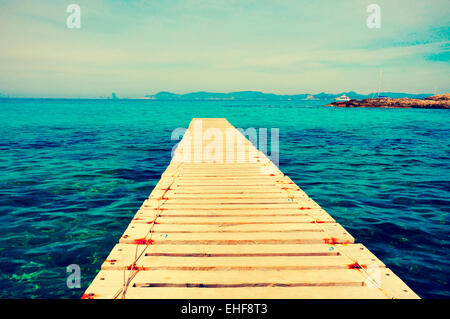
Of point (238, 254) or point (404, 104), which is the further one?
point (404, 104)

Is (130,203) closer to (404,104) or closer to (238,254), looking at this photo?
(238,254)

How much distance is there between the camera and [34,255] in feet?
15.9

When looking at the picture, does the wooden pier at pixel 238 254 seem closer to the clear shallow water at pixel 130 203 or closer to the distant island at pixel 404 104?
the clear shallow water at pixel 130 203

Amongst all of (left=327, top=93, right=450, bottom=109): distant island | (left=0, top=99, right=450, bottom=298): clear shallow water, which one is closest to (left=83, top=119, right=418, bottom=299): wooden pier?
(left=0, top=99, right=450, bottom=298): clear shallow water

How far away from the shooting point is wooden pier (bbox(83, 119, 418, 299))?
2754 millimetres

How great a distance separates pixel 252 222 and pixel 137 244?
170 centimetres

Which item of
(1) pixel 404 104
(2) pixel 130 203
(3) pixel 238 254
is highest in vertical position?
(1) pixel 404 104

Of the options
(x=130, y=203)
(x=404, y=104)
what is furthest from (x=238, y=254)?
(x=404, y=104)

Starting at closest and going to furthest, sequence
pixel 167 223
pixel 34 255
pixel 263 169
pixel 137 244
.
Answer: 1. pixel 137 244
2. pixel 167 223
3. pixel 34 255
4. pixel 263 169

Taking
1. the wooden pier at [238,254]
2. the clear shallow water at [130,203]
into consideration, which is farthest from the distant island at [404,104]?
the wooden pier at [238,254]

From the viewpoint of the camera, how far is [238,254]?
340cm
